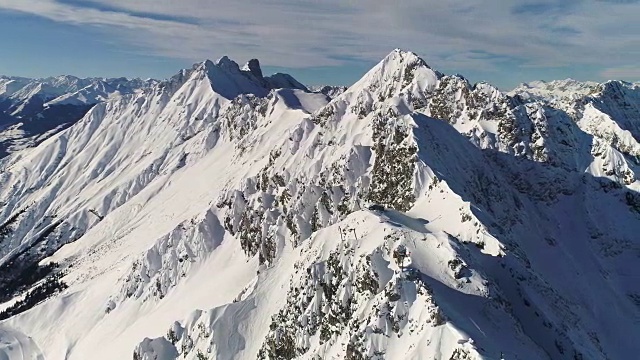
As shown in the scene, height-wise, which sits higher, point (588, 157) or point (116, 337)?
point (588, 157)

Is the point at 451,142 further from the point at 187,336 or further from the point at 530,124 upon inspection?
the point at 187,336

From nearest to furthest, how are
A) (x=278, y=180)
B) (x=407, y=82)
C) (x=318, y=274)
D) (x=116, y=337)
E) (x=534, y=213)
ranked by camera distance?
1. (x=318, y=274)
2. (x=534, y=213)
3. (x=116, y=337)
4. (x=278, y=180)
5. (x=407, y=82)

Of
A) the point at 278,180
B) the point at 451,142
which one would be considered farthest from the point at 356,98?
the point at 451,142

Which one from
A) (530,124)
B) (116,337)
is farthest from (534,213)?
(116,337)

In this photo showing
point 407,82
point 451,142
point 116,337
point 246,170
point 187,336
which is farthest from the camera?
point 246,170

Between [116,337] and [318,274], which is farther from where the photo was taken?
[116,337]

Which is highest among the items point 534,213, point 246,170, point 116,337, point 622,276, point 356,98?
point 356,98

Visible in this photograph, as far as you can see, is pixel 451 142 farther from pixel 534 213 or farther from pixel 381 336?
pixel 381 336
